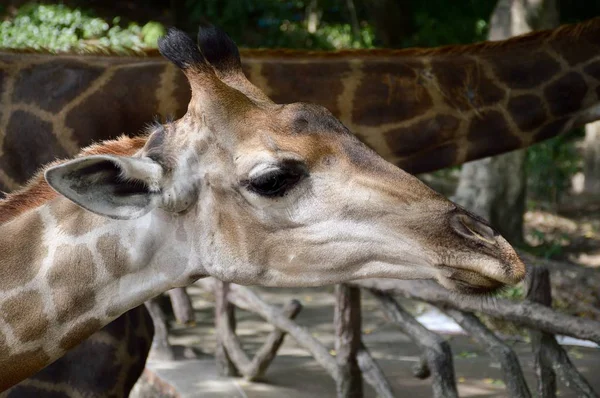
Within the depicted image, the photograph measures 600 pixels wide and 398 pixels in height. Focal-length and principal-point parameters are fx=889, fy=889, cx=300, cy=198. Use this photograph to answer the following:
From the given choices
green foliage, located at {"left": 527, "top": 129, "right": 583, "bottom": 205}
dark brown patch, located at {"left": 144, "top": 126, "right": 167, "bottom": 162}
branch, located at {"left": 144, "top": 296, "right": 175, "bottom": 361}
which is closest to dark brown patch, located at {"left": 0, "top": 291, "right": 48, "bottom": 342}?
dark brown patch, located at {"left": 144, "top": 126, "right": 167, "bottom": 162}

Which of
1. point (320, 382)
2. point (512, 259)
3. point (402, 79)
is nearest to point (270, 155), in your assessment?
point (512, 259)

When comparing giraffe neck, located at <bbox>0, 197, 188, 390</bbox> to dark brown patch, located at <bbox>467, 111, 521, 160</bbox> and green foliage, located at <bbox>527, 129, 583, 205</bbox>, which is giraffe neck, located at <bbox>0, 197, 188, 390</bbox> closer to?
dark brown patch, located at <bbox>467, 111, 521, 160</bbox>

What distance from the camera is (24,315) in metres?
2.87

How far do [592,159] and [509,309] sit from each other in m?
9.24

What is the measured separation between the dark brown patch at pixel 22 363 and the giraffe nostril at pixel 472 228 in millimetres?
1395

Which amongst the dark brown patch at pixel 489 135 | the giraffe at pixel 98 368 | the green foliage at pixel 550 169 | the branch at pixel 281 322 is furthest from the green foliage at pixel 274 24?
the giraffe at pixel 98 368

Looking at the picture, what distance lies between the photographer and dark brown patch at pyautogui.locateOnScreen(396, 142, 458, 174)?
503cm

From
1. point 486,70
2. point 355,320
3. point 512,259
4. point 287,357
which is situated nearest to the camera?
point 512,259

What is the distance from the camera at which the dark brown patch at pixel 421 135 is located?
4.95 meters

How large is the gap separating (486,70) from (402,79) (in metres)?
0.50

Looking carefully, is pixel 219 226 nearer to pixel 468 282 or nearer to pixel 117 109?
pixel 468 282

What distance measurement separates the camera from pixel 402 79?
4.96 metres

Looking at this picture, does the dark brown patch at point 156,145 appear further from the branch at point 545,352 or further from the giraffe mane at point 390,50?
the branch at point 545,352

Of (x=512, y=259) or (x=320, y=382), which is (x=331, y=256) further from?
(x=320, y=382)
